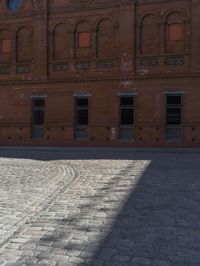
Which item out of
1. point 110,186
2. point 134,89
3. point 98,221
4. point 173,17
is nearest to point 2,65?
point 134,89

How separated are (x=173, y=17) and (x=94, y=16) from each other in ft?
17.0

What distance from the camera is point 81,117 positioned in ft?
87.4

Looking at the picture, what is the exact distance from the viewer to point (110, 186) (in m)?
10.6

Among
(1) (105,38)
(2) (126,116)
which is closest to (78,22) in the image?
(1) (105,38)

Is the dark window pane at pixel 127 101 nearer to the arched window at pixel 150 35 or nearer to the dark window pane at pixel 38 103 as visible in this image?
the arched window at pixel 150 35

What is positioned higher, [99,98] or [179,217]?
[99,98]

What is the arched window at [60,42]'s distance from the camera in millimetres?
27234

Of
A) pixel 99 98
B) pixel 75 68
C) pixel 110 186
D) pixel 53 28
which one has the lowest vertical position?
pixel 110 186

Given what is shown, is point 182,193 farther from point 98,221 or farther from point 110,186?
point 98,221

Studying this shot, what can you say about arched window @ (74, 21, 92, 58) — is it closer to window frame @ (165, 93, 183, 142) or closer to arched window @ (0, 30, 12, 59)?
arched window @ (0, 30, 12, 59)

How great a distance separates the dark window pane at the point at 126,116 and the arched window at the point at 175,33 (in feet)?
14.4

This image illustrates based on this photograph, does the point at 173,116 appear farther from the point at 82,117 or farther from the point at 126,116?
the point at 82,117

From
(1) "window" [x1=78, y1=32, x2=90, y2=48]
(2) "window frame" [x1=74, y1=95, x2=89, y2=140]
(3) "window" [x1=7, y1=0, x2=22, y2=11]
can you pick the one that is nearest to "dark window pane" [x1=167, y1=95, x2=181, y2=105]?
(2) "window frame" [x1=74, y1=95, x2=89, y2=140]

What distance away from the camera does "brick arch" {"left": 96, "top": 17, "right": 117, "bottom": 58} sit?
2603 centimetres
